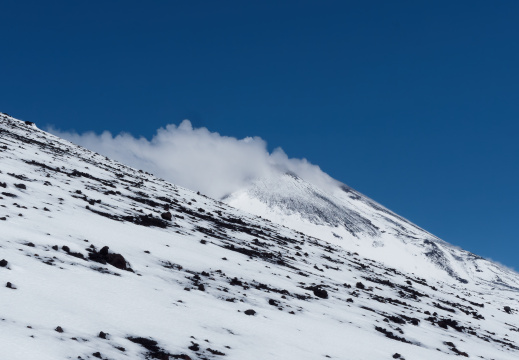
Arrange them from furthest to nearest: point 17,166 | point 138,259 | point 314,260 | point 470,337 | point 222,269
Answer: point 314,260 < point 17,166 < point 470,337 < point 222,269 < point 138,259

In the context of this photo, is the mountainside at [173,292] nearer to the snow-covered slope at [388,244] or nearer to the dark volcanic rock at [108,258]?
the dark volcanic rock at [108,258]

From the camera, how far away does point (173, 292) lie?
535 inches

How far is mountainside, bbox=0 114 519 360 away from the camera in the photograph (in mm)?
9758

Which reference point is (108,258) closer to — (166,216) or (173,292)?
(173,292)

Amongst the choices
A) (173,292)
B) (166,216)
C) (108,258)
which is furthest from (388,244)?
(108,258)

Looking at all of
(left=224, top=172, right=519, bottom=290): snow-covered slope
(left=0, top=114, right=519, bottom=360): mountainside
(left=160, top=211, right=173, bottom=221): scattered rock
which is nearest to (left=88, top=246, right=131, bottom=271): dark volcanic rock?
(left=0, top=114, right=519, bottom=360): mountainside

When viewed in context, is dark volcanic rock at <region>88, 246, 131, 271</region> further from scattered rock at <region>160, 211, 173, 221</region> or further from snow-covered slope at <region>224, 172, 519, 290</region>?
snow-covered slope at <region>224, 172, 519, 290</region>

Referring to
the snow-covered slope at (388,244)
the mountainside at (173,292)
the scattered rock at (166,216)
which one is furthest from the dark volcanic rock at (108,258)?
the snow-covered slope at (388,244)

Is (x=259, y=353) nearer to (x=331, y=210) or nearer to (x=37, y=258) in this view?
(x=37, y=258)

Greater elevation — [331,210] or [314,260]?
[331,210]

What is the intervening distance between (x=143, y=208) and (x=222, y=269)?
10.3 metres

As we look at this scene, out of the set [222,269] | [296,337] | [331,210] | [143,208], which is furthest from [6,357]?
[331,210]

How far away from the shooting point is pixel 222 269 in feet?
61.9

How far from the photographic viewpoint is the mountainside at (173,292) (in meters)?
9.76
